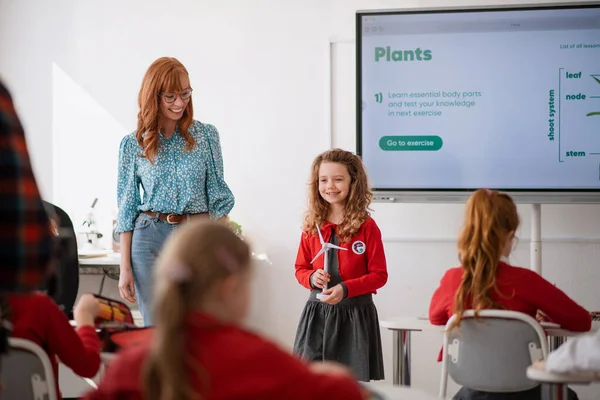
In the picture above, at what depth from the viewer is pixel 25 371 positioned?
2012mm

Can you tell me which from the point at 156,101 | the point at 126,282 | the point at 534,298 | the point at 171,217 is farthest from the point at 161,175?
the point at 534,298

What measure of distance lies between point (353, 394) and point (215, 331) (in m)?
0.26

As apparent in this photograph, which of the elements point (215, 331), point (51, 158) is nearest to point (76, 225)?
point (51, 158)

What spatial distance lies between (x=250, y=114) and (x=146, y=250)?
1.71 metres

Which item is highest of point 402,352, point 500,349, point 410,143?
point 410,143

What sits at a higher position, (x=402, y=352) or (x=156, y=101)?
(x=156, y=101)

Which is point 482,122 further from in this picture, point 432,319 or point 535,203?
point 432,319

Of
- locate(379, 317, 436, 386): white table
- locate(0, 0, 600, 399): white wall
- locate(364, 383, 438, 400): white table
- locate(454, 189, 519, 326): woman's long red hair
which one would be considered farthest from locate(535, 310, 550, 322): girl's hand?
locate(0, 0, 600, 399): white wall

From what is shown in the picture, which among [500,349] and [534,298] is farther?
[534,298]

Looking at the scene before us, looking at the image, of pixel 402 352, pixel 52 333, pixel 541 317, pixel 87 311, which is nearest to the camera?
pixel 52 333

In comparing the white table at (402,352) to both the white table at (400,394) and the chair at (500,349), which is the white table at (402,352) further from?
the white table at (400,394)

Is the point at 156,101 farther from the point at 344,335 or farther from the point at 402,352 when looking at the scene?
the point at 402,352

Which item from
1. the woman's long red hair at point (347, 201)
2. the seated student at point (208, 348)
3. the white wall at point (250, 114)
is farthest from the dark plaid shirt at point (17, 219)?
the white wall at point (250, 114)

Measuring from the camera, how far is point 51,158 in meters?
5.05
